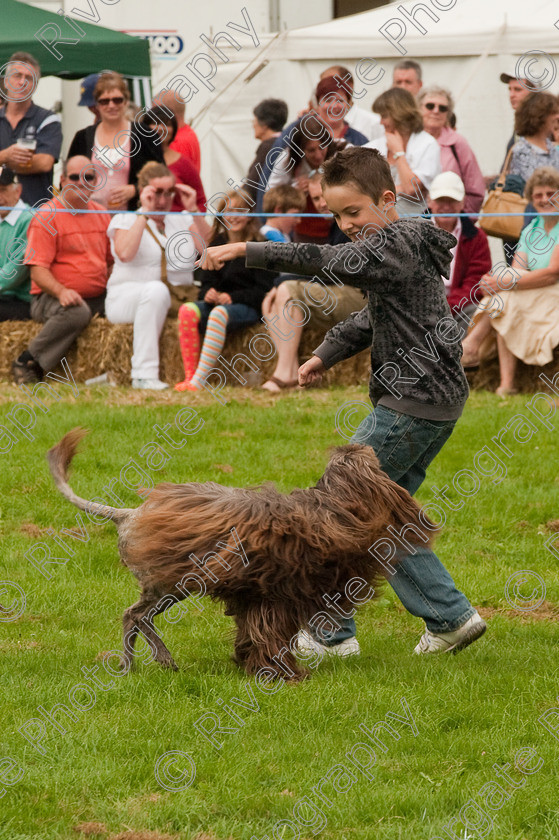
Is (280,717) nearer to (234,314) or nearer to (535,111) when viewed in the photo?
(234,314)

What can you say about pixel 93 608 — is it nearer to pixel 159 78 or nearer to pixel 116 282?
pixel 116 282

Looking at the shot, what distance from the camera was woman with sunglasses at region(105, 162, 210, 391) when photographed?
10.8 m

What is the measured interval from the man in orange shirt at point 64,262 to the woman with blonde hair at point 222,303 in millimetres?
1121

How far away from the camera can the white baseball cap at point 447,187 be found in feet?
34.7

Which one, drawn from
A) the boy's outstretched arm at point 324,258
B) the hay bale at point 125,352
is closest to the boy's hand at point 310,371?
the boy's outstretched arm at point 324,258

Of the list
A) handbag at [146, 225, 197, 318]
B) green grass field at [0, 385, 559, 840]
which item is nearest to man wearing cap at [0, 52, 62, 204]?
handbag at [146, 225, 197, 318]

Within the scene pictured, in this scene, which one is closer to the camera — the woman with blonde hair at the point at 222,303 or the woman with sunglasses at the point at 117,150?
the woman with blonde hair at the point at 222,303

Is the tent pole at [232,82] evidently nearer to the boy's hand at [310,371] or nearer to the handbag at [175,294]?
the handbag at [175,294]

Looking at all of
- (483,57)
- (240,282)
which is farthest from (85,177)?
(483,57)

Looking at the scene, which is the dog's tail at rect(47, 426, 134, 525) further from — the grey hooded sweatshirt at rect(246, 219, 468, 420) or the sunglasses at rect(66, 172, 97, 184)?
the sunglasses at rect(66, 172, 97, 184)

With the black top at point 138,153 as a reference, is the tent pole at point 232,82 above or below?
above

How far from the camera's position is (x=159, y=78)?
15.4m

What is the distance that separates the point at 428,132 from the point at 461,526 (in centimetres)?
541

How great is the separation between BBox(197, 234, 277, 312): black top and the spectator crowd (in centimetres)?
1
